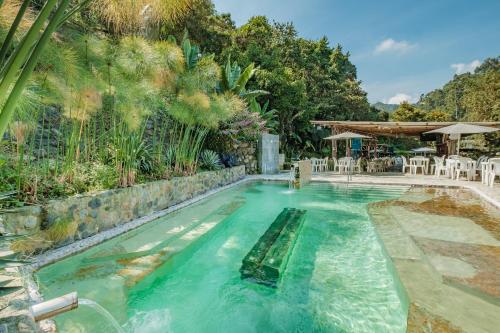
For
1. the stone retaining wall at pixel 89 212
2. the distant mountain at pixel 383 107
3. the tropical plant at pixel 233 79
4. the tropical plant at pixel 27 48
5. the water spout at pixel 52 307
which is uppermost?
the distant mountain at pixel 383 107

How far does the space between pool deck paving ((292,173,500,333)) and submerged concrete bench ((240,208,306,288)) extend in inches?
63.1

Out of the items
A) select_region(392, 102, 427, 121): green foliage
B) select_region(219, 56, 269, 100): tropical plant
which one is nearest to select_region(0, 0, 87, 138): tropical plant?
select_region(219, 56, 269, 100): tropical plant

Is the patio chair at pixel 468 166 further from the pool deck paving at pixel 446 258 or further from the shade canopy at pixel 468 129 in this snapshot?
the pool deck paving at pixel 446 258

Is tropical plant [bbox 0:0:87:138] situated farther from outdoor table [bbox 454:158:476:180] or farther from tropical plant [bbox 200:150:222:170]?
outdoor table [bbox 454:158:476:180]

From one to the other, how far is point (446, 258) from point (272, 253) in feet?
8.32

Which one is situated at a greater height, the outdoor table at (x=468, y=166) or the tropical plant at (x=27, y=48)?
the tropical plant at (x=27, y=48)

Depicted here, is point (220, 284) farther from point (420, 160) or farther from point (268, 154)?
point (420, 160)

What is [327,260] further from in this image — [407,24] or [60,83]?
[407,24]

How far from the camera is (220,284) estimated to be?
3.98 m

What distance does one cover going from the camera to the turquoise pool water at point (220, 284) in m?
3.09

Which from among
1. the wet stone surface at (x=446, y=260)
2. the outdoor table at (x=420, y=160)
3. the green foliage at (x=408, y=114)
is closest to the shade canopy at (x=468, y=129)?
the outdoor table at (x=420, y=160)

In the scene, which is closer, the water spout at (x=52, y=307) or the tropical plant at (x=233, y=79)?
the water spout at (x=52, y=307)

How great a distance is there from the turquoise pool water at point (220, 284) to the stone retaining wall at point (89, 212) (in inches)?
20.8

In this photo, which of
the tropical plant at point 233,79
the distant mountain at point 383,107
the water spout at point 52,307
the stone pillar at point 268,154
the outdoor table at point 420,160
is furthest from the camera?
the distant mountain at point 383,107
